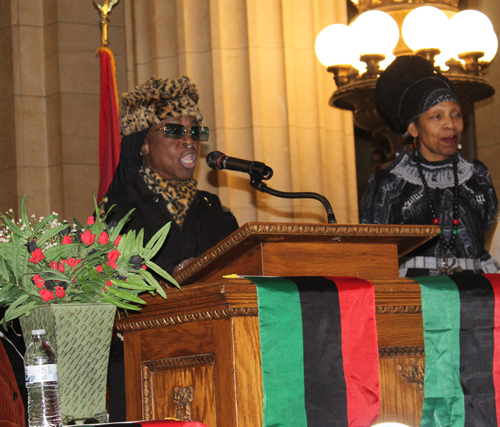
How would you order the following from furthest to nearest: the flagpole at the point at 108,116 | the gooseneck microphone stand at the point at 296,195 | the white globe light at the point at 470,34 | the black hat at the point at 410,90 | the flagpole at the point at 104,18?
the flagpole at the point at 104,18 < the flagpole at the point at 108,116 < the white globe light at the point at 470,34 < the black hat at the point at 410,90 < the gooseneck microphone stand at the point at 296,195

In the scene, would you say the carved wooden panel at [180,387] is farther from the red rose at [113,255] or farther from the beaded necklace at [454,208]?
the beaded necklace at [454,208]

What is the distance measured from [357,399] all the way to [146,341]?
23.5 inches

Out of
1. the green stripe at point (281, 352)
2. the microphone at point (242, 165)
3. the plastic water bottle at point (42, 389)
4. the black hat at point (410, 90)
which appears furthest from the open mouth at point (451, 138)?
the plastic water bottle at point (42, 389)

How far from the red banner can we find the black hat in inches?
78.3

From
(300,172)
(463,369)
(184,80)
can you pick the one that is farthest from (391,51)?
(463,369)

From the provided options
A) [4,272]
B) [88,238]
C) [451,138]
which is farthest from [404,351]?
[451,138]

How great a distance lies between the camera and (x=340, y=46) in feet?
15.3

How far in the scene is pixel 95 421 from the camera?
74.9 inches

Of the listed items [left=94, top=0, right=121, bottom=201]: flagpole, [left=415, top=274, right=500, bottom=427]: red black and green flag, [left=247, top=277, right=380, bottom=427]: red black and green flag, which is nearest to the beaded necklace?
[left=415, top=274, right=500, bottom=427]: red black and green flag

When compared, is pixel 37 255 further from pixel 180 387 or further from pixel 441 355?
pixel 441 355

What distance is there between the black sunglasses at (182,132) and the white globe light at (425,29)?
1693mm

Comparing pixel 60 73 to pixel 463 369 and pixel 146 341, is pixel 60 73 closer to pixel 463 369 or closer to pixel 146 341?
pixel 146 341

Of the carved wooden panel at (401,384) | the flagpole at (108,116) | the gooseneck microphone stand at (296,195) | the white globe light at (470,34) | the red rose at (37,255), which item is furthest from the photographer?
the flagpole at (108,116)

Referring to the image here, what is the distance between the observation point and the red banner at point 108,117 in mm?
5055
